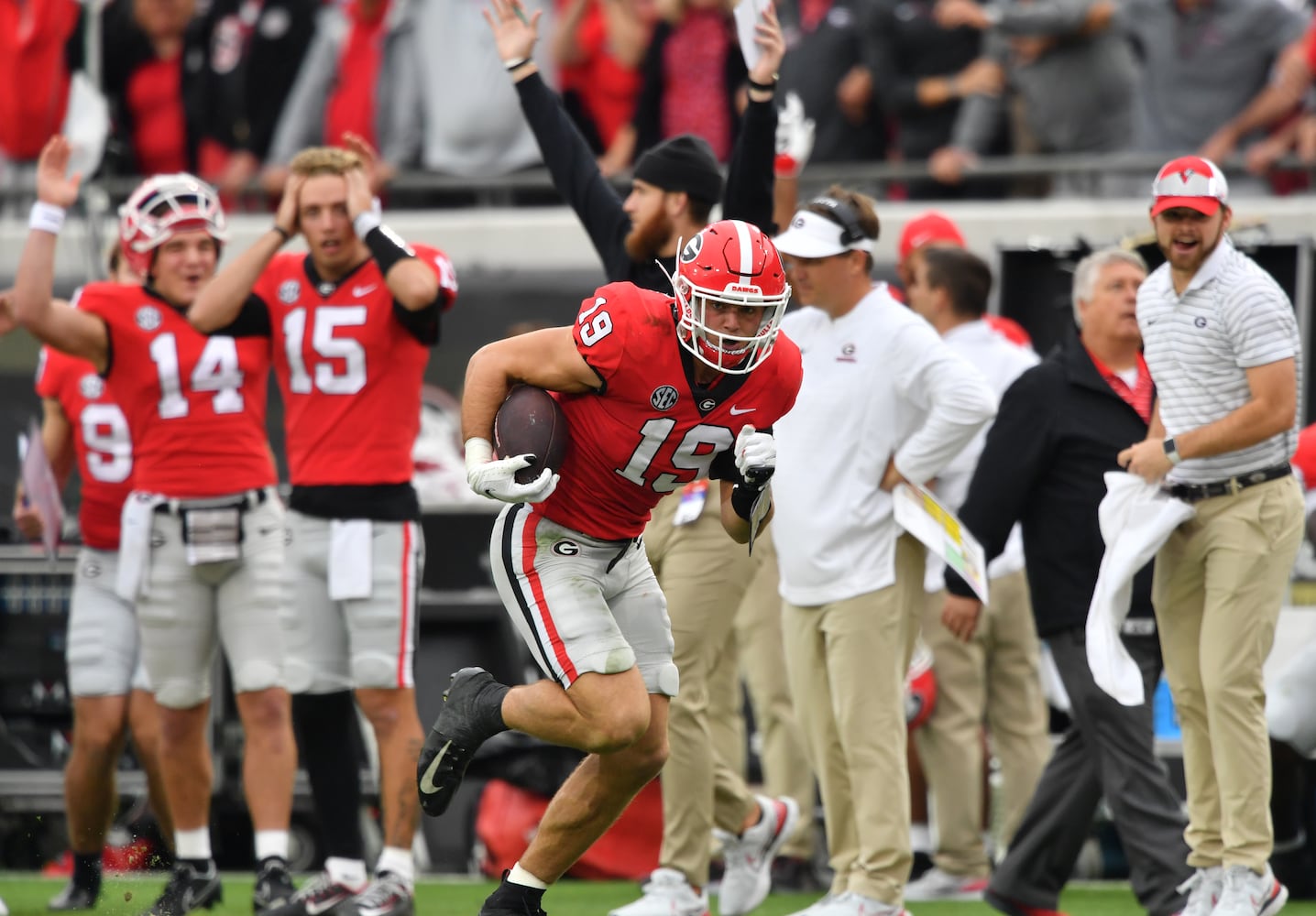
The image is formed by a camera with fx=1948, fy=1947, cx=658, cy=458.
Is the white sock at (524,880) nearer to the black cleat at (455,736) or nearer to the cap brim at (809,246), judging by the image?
the black cleat at (455,736)

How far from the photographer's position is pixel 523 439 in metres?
4.90

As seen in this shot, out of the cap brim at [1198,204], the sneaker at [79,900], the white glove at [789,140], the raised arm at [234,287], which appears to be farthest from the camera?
the white glove at [789,140]

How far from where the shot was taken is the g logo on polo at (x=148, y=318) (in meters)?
6.91

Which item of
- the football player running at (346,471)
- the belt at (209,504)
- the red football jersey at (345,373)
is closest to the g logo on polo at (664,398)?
the football player running at (346,471)

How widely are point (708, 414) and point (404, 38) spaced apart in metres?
6.52

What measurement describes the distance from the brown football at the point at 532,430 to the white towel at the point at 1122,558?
1954mm

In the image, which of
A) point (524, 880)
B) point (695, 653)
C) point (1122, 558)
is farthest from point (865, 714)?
point (524, 880)

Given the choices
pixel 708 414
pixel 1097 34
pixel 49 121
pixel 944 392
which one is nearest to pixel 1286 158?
pixel 1097 34

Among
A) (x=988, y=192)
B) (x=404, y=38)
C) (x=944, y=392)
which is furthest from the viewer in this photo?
(x=404, y=38)

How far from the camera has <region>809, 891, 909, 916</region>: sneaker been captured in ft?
20.1

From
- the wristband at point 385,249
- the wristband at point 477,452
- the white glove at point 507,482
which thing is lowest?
the white glove at point 507,482

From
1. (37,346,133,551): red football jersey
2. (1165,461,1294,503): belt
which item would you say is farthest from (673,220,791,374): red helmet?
(37,346,133,551): red football jersey

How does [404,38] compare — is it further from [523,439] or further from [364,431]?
[523,439]

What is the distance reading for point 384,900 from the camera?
6.42m
